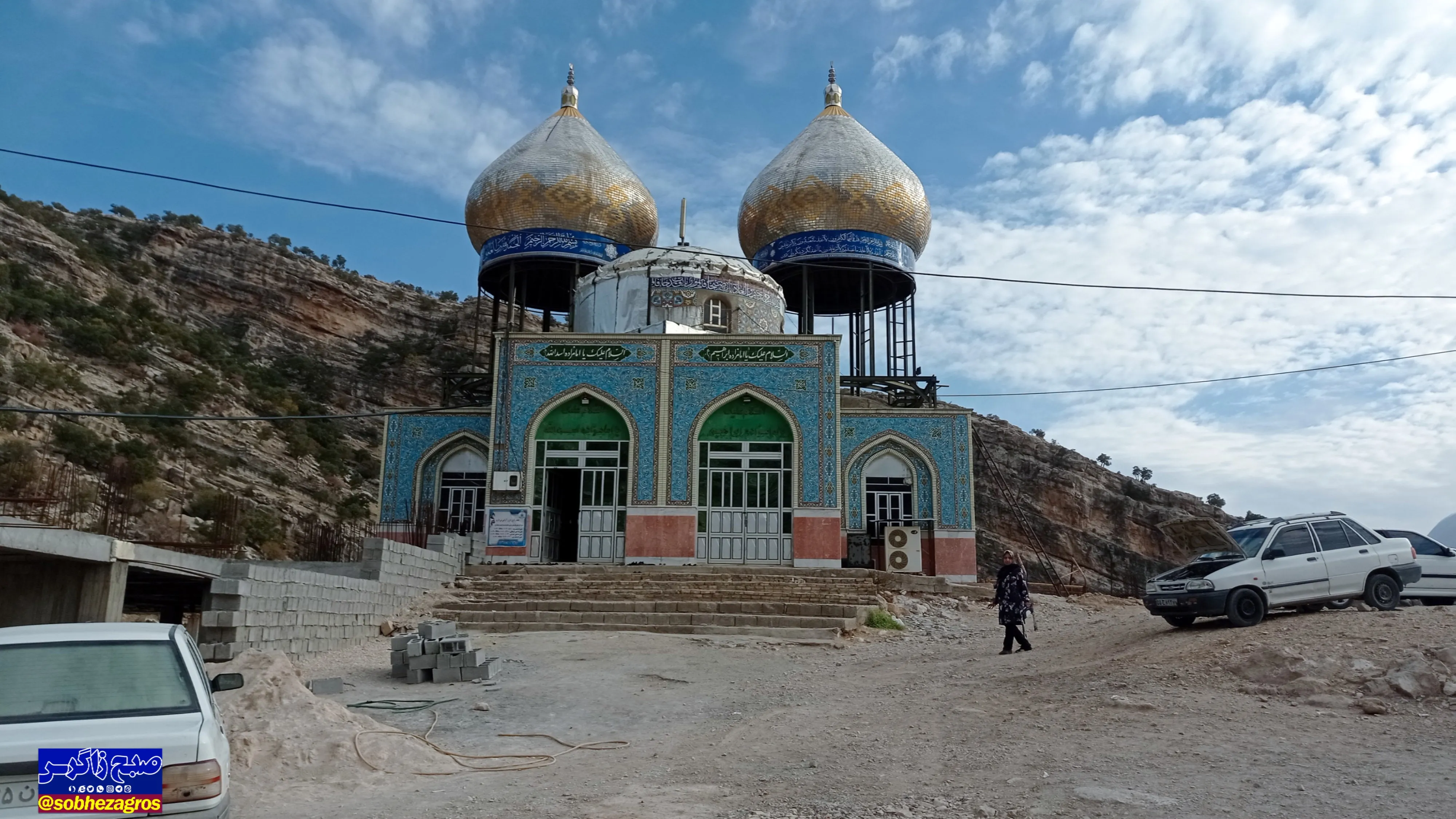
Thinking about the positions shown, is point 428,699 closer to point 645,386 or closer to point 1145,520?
point 645,386

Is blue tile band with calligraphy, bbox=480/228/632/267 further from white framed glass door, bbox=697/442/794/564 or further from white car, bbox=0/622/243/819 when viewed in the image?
white car, bbox=0/622/243/819

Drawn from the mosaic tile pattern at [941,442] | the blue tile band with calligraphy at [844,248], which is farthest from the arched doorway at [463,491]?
the blue tile band with calligraphy at [844,248]

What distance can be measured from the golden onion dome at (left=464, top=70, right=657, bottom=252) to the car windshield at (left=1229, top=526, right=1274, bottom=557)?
1828cm

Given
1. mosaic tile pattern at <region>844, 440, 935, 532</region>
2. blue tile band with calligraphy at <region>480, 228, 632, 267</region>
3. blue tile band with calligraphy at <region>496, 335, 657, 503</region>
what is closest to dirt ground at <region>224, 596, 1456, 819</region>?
blue tile band with calligraphy at <region>496, 335, 657, 503</region>

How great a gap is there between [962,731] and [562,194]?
20661mm

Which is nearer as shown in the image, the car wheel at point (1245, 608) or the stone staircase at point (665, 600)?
the car wheel at point (1245, 608)

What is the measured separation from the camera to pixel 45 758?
13.5 ft

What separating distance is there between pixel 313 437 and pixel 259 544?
11.7 m

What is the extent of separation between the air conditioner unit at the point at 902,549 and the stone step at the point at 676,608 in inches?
228

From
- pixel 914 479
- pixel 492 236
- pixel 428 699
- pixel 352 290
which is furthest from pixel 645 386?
pixel 352 290

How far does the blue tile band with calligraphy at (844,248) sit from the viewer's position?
85.1ft

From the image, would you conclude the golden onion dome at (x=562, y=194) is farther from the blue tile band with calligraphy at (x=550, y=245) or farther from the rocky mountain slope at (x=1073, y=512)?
the rocky mountain slope at (x=1073, y=512)

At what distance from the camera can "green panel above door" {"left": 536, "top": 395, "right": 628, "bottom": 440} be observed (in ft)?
67.8

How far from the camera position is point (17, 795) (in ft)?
13.2
